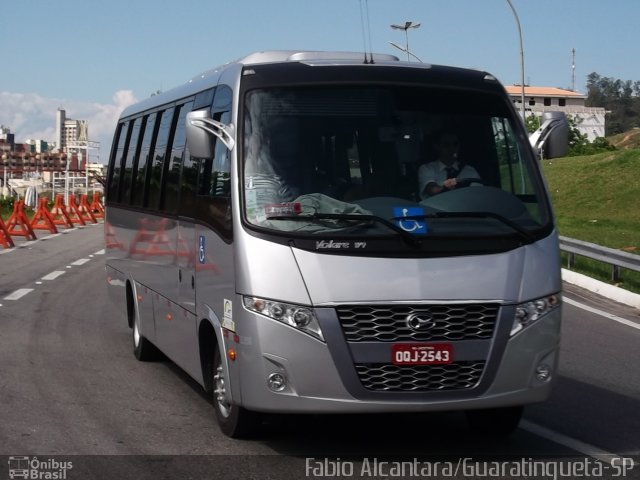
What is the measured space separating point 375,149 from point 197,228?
4.98 feet

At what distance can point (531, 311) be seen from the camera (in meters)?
6.92

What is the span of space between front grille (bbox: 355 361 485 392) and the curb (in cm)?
1052

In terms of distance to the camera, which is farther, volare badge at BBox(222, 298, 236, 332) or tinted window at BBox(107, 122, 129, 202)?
tinted window at BBox(107, 122, 129, 202)

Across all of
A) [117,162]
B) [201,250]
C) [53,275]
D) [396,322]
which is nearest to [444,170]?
[396,322]

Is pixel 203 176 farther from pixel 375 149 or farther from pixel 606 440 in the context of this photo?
pixel 606 440

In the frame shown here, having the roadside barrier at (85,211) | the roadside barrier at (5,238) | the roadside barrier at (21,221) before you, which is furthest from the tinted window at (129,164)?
the roadside barrier at (85,211)

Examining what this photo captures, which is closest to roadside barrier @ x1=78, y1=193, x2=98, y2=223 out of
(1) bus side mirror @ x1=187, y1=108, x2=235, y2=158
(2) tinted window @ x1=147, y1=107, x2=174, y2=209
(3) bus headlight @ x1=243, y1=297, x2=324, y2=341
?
(2) tinted window @ x1=147, y1=107, x2=174, y2=209

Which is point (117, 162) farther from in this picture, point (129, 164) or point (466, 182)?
point (466, 182)

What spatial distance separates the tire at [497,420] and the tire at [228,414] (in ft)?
4.72

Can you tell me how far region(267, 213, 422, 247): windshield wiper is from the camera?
6840mm

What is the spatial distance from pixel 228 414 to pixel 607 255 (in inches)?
478

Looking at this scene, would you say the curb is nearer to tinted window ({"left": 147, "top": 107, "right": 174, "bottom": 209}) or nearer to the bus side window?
tinted window ({"left": 147, "top": 107, "right": 174, "bottom": 209})

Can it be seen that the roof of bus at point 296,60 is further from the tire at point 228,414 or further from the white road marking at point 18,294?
the white road marking at point 18,294

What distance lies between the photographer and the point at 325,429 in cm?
793
